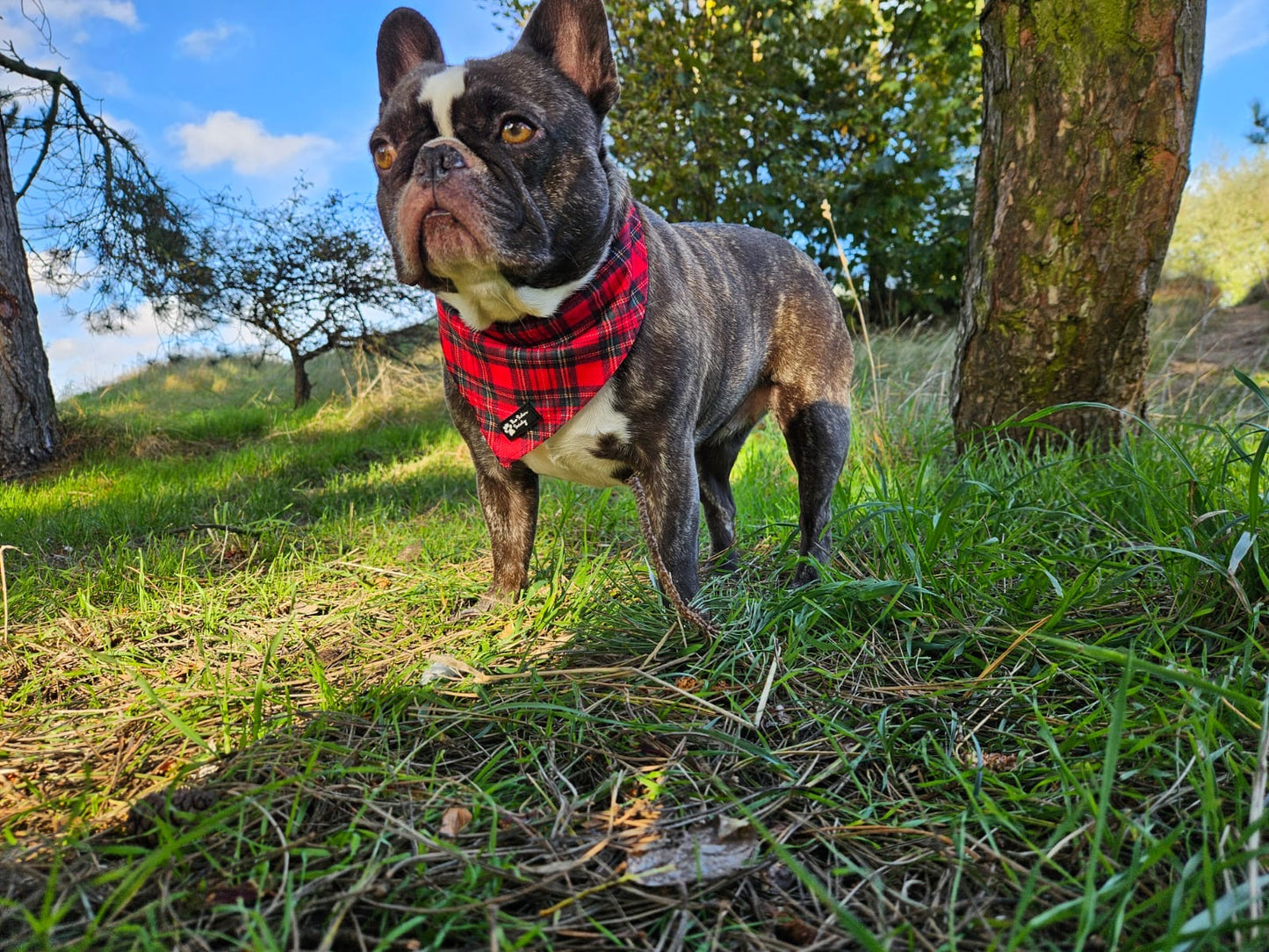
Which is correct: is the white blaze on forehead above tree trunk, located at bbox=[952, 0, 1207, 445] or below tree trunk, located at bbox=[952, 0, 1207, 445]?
above

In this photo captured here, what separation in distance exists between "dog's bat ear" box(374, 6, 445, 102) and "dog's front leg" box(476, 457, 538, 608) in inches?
59.0

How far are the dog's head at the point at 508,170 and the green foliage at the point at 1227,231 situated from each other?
15.6 metres

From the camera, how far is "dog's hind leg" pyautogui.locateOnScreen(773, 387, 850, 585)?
333 centimetres

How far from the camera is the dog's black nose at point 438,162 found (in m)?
2.26

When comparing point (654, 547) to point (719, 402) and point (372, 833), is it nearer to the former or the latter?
point (719, 402)

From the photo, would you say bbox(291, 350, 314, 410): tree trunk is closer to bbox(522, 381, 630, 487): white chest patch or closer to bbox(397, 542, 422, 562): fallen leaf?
bbox(397, 542, 422, 562): fallen leaf

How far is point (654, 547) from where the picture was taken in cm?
239

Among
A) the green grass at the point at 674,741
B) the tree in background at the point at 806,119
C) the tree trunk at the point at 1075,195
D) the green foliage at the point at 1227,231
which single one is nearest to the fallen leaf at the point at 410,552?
the green grass at the point at 674,741

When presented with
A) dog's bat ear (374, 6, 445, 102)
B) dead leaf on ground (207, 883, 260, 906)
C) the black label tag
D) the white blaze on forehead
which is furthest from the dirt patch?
dead leaf on ground (207, 883, 260, 906)

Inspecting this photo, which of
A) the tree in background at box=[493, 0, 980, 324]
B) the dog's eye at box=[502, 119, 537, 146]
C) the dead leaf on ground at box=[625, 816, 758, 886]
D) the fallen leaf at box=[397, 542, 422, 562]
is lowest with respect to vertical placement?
the dead leaf on ground at box=[625, 816, 758, 886]

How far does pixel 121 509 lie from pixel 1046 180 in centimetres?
531

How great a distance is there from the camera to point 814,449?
11.1ft

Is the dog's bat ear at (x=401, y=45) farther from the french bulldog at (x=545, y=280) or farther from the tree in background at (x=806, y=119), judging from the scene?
the tree in background at (x=806, y=119)

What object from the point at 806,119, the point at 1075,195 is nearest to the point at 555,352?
the point at 1075,195
